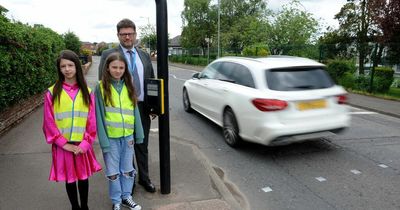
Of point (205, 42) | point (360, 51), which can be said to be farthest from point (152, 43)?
point (360, 51)

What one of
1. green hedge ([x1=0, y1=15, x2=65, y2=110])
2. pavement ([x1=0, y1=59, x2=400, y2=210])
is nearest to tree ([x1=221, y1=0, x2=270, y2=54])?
green hedge ([x1=0, y1=15, x2=65, y2=110])

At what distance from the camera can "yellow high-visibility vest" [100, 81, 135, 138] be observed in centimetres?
313

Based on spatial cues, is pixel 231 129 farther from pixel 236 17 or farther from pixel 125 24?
pixel 236 17

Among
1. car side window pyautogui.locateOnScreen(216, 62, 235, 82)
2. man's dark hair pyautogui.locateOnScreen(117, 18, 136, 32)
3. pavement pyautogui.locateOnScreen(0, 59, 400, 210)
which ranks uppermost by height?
man's dark hair pyautogui.locateOnScreen(117, 18, 136, 32)

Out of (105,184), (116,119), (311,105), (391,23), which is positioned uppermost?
(391,23)

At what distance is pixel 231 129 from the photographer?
19.1 feet

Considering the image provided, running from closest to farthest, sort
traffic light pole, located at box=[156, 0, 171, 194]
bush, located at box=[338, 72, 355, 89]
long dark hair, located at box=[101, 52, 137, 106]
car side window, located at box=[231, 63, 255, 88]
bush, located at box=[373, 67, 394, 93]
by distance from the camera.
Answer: long dark hair, located at box=[101, 52, 137, 106] < traffic light pole, located at box=[156, 0, 171, 194] < car side window, located at box=[231, 63, 255, 88] < bush, located at box=[373, 67, 394, 93] < bush, located at box=[338, 72, 355, 89]

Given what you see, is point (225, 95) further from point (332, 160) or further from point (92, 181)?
point (92, 181)

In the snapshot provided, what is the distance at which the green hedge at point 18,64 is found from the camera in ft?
20.1

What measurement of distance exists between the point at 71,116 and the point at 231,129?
132 inches

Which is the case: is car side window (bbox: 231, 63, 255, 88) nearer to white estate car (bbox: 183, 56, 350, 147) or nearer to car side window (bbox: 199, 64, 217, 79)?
white estate car (bbox: 183, 56, 350, 147)

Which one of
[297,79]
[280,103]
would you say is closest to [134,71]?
[280,103]

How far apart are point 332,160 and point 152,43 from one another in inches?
2343

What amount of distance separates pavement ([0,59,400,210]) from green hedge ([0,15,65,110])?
1.18 metres
